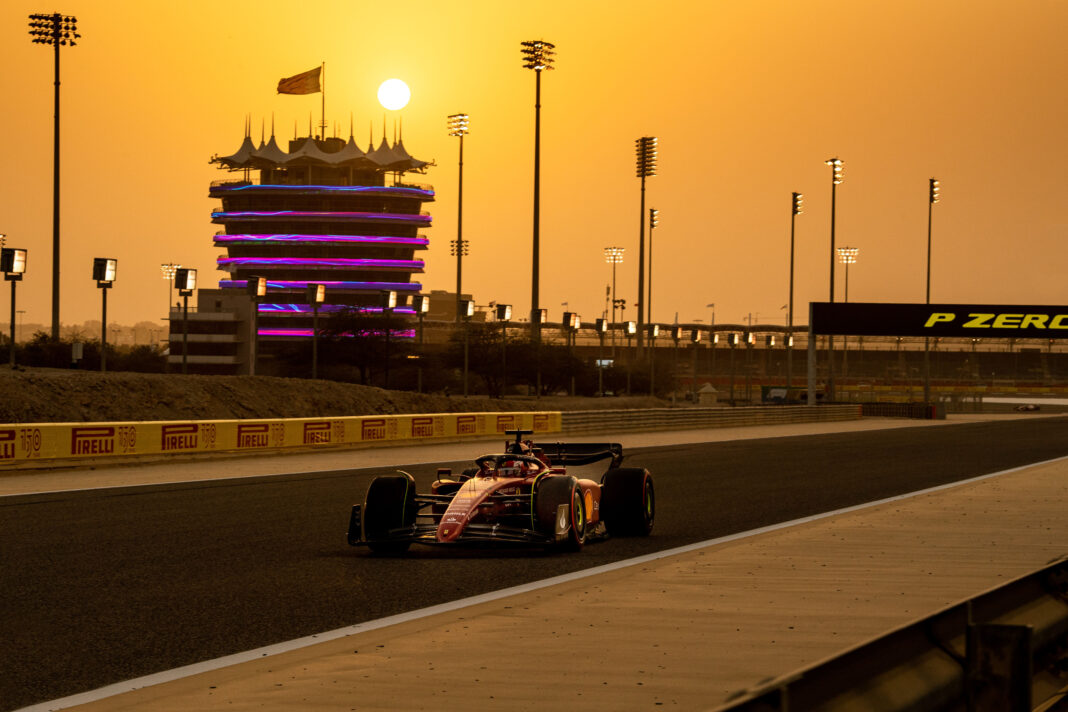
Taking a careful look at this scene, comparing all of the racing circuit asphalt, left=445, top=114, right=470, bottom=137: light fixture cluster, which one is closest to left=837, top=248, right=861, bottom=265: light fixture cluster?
left=445, top=114, right=470, bottom=137: light fixture cluster

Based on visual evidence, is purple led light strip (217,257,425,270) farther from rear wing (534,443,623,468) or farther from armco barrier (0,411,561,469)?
rear wing (534,443,623,468)

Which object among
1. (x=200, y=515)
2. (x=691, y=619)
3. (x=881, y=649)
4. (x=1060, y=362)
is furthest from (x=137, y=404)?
(x=1060, y=362)

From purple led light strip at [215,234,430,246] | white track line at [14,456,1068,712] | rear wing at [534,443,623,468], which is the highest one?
purple led light strip at [215,234,430,246]

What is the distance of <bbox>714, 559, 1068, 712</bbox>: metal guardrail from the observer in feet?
11.7

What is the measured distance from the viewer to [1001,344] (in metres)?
170

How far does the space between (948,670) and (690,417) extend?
41289mm

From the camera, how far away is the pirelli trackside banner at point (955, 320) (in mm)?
56250

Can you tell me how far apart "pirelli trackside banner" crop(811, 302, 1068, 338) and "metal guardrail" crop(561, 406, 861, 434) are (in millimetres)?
4109

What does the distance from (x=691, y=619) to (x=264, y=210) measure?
13122 cm

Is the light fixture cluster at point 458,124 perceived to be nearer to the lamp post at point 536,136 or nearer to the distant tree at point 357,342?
the distant tree at point 357,342

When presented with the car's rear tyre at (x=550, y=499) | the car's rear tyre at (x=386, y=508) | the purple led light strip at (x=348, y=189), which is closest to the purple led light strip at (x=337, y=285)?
the purple led light strip at (x=348, y=189)

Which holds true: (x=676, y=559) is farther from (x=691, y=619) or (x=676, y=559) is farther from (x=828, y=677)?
(x=828, y=677)

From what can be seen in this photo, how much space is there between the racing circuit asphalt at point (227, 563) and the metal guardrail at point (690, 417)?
16167mm

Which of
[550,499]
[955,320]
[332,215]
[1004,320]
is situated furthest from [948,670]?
[332,215]
